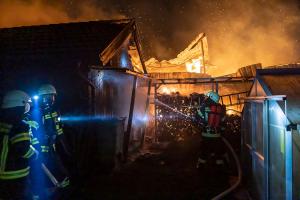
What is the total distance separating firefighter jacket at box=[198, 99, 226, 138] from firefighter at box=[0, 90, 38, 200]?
503 centimetres

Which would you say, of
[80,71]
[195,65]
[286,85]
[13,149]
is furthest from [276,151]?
[195,65]

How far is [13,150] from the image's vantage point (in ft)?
12.3

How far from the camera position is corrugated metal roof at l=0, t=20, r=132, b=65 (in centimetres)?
962

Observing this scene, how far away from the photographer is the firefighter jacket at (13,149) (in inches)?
145

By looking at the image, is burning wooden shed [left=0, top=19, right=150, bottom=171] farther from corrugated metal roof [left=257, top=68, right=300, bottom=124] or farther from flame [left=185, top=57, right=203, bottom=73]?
flame [left=185, top=57, right=203, bottom=73]

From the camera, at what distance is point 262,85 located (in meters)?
4.89

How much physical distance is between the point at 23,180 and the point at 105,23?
909 cm

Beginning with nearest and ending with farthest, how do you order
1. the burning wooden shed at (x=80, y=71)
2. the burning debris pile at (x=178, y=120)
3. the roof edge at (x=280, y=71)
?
the roof edge at (x=280, y=71), the burning wooden shed at (x=80, y=71), the burning debris pile at (x=178, y=120)

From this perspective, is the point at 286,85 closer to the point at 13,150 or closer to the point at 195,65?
the point at 13,150

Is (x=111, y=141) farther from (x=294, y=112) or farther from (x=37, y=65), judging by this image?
(x=294, y=112)

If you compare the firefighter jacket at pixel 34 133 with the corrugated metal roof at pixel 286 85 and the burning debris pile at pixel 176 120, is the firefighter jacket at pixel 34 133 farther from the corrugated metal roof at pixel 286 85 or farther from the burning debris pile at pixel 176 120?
the burning debris pile at pixel 176 120

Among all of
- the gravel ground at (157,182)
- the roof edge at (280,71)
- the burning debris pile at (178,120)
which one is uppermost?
the roof edge at (280,71)

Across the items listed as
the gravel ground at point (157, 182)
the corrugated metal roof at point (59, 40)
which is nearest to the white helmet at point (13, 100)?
the gravel ground at point (157, 182)

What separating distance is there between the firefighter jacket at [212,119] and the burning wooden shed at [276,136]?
1444 millimetres
